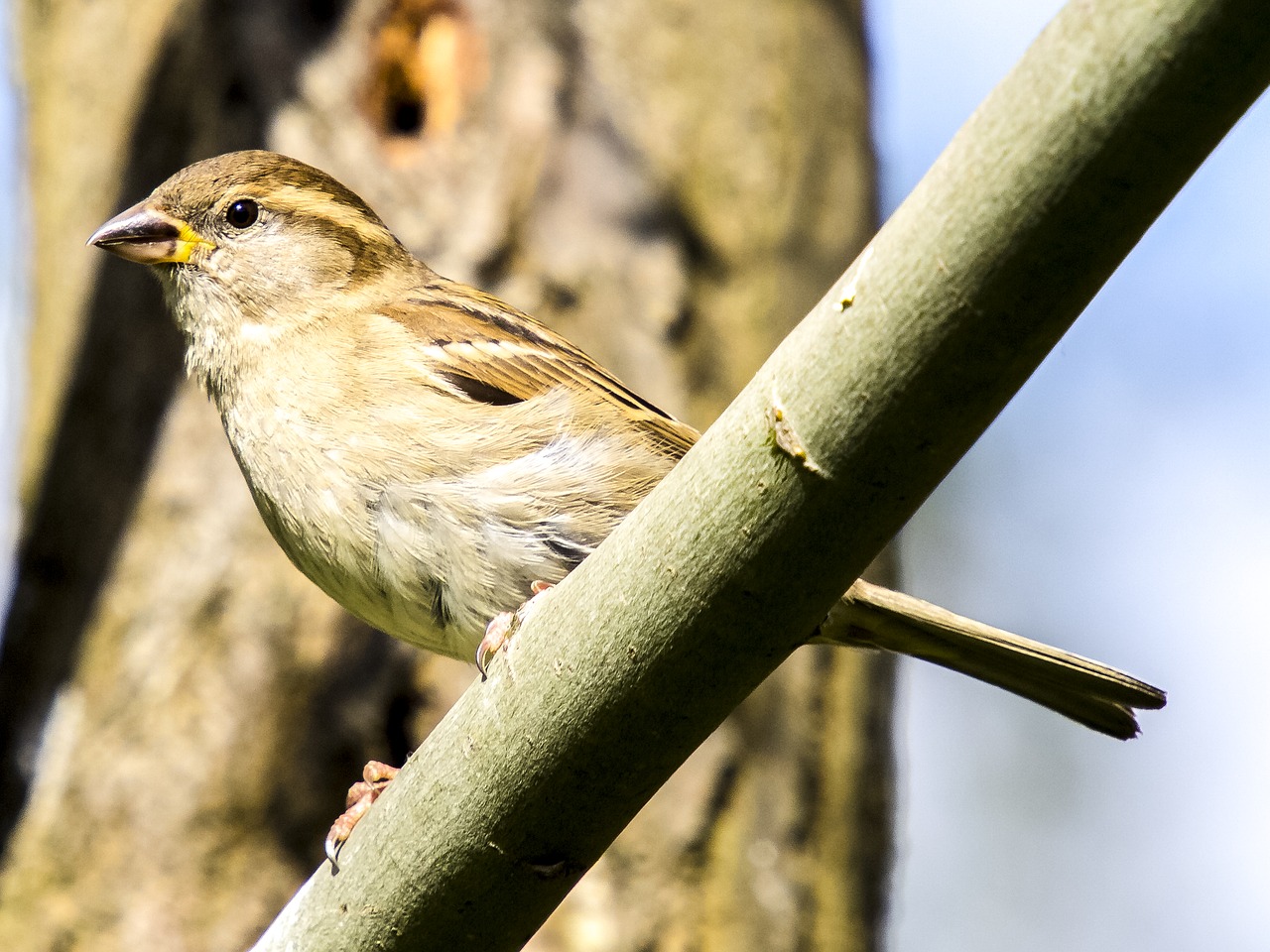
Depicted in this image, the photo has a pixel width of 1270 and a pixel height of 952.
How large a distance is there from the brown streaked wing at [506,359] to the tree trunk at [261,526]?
0.78 metres

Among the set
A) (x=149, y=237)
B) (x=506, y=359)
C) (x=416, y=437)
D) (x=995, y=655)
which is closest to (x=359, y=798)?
(x=416, y=437)

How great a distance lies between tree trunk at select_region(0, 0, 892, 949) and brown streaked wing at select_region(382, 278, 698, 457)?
78 cm

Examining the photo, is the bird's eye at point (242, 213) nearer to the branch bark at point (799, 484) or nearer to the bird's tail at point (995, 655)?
the bird's tail at point (995, 655)

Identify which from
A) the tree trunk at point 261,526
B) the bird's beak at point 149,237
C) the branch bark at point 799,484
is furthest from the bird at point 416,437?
the tree trunk at point 261,526

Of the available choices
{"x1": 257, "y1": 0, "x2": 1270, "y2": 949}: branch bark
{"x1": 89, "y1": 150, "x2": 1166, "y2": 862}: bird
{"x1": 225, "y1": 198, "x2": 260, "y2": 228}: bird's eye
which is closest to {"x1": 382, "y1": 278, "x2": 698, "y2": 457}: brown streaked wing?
{"x1": 89, "y1": 150, "x2": 1166, "y2": 862}: bird

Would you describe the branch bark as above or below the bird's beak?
above

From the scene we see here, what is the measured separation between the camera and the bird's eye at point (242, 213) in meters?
3.57

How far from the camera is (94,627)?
165 inches

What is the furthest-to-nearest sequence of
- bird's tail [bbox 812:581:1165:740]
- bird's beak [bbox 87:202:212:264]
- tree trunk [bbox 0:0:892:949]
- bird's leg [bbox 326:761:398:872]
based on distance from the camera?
tree trunk [bbox 0:0:892:949]
bird's beak [bbox 87:202:212:264]
bird's tail [bbox 812:581:1165:740]
bird's leg [bbox 326:761:398:872]

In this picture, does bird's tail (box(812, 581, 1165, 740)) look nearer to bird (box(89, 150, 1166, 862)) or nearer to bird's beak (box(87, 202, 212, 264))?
bird (box(89, 150, 1166, 862))

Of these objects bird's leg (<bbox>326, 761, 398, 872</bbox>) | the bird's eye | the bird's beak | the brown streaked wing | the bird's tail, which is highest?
the bird's tail

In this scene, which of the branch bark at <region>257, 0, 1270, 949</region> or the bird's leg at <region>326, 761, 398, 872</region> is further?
the bird's leg at <region>326, 761, 398, 872</region>

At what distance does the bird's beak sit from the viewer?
3412mm

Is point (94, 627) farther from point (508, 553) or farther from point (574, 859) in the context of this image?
point (574, 859)
